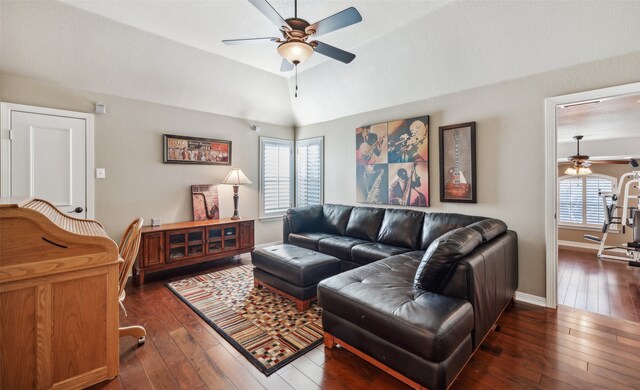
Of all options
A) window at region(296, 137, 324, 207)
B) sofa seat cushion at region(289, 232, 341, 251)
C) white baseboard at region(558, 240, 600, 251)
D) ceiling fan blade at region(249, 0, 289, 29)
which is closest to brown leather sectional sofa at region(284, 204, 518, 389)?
sofa seat cushion at region(289, 232, 341, 251)

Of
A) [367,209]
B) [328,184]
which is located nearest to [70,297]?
[367,209]

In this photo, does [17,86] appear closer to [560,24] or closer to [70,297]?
[70,297]

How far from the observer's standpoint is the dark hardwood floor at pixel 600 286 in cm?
292

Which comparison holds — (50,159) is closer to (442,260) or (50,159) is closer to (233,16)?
(233,16)

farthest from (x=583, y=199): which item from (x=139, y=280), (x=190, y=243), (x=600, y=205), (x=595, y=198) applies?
(x=139, y=280)

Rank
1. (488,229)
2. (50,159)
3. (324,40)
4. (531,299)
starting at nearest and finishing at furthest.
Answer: (488,229)
(531,299)
(50,159)
(324,40)

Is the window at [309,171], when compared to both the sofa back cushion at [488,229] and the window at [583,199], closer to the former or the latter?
the sofa back cushion at [488,229]

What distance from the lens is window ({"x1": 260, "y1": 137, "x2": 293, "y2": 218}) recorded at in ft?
18.0

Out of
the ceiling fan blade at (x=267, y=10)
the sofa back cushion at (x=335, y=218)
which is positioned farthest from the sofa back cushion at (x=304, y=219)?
the ceiling fan blade at (x=267, y=10)

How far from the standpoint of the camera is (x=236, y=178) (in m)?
4.77

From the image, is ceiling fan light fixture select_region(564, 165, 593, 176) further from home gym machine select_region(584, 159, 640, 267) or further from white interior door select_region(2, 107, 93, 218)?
white interior door select_region(2, 107, 93, 218)

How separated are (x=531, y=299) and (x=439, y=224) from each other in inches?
48.0

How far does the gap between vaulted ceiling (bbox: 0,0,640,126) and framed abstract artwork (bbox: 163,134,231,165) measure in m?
0.59

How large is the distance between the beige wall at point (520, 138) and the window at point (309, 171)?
229 centimetres
